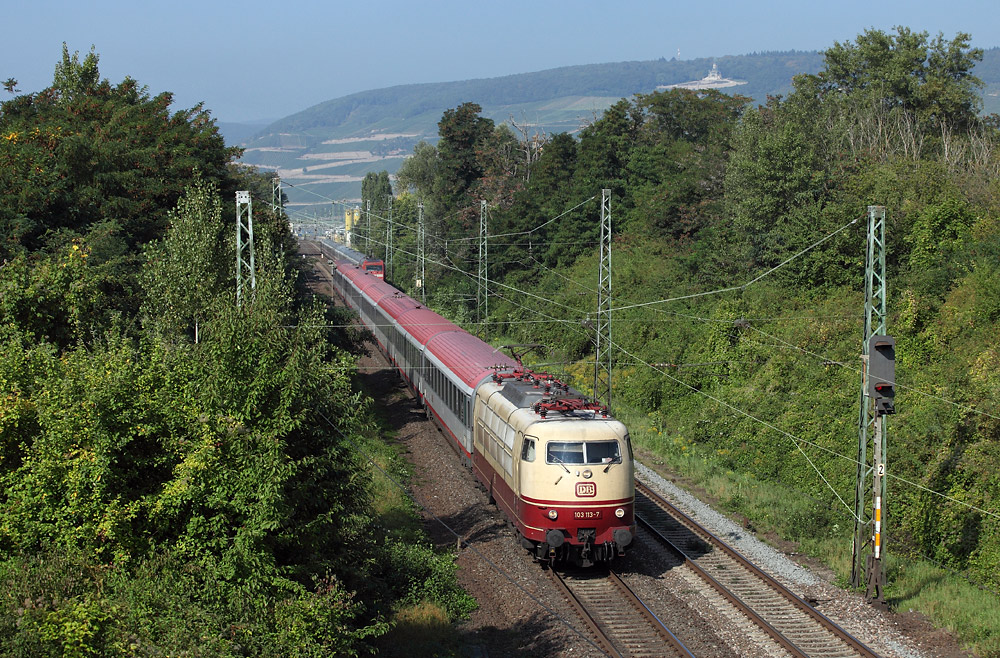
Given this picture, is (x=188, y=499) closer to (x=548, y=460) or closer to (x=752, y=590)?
(x=548, y=460)

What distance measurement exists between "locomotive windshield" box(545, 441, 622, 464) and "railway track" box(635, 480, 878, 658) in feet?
11.0

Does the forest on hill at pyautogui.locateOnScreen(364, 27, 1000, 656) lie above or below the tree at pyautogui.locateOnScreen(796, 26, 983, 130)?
below

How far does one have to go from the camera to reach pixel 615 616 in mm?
16203

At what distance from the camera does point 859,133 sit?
4472cm

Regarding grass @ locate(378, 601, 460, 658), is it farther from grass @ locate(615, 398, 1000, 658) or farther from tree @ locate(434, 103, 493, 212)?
tree @ locate(434, 103, 493, 212)

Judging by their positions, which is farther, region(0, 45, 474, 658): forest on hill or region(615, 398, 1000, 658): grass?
region(615, 398, 1000, 658): grass

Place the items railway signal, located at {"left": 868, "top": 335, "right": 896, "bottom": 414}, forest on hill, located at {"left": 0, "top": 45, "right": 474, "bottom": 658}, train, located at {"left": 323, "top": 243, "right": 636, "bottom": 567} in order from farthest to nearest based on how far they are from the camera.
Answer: train, located at {"left": 323, "top": 243, "right": 636, "bottom": 567} < railway signal, located at {"left": 868, "top": 335, "right": 896, "bottom": 414} < forest on hill, located at {"left": 0, "top": 45, "right": 474, "bottom": 658}

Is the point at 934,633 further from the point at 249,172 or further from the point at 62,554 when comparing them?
the point at 249,172

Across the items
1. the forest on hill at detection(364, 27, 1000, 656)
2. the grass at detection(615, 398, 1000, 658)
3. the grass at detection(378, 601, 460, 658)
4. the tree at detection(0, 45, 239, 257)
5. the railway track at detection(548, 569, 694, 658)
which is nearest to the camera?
the grass at detection(378, 601, 460, 658)

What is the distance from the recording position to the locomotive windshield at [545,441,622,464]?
1750 centimetres

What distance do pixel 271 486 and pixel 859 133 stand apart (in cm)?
4185

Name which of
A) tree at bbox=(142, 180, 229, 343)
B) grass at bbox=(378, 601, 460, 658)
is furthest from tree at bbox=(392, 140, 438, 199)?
grass at bbox=(378, 601, 460, 658)

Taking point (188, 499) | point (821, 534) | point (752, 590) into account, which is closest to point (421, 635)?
point (188, 499)

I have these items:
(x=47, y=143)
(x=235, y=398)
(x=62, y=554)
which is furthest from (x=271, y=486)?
(x=47, y=143)
